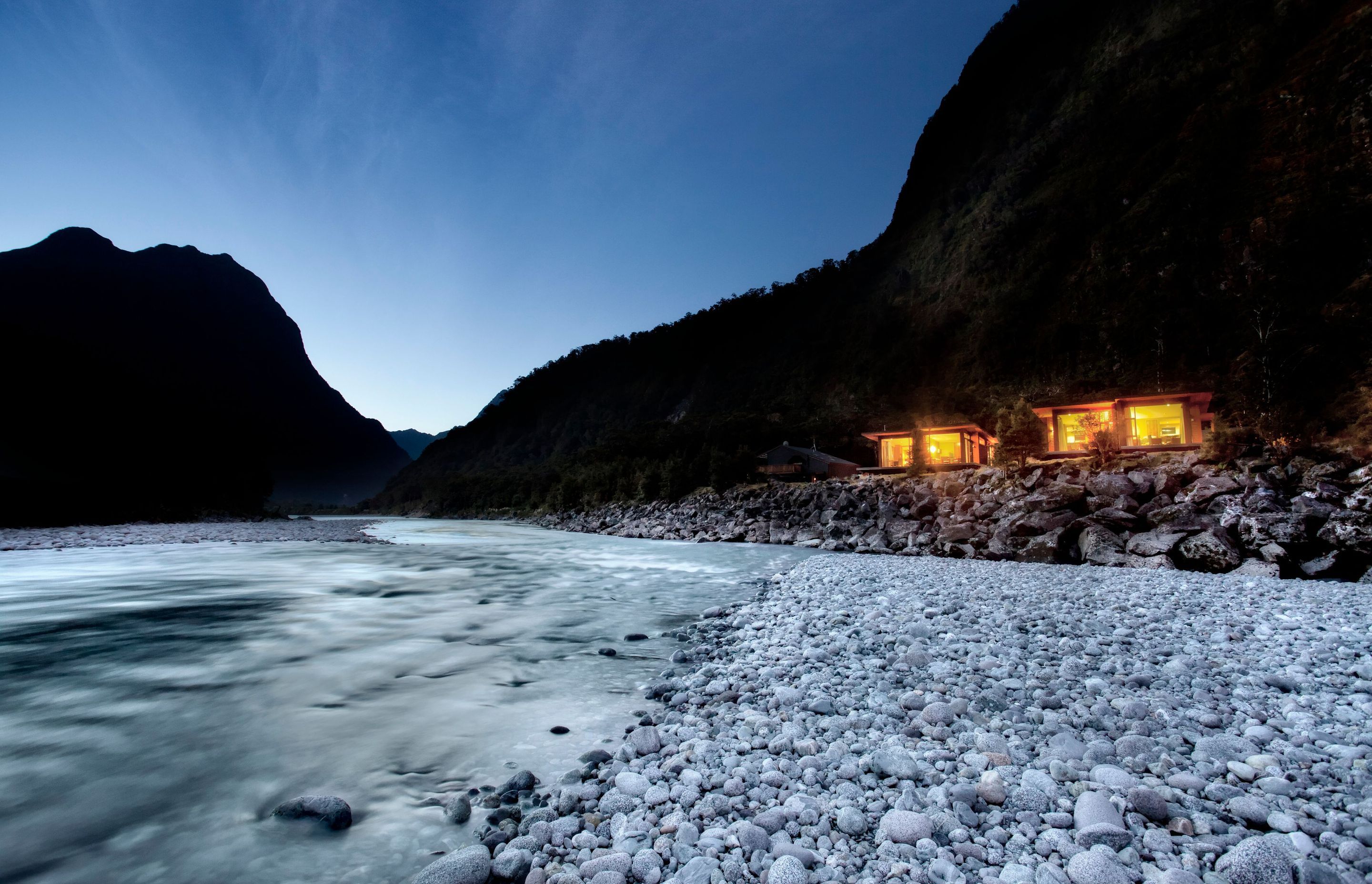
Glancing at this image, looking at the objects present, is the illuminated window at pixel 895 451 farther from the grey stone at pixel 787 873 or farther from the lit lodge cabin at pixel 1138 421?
the grey stone at pixel 787 873

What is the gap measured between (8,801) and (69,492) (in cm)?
4616

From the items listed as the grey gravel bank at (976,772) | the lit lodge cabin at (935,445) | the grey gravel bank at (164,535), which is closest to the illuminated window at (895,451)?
the lit lodge cabin at (935,445)

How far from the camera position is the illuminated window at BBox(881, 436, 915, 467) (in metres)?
34.7

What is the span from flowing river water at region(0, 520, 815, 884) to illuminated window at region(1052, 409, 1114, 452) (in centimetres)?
2595

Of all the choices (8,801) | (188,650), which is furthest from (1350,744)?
(188,650)

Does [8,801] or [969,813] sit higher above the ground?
[969,813]

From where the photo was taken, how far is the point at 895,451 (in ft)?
116

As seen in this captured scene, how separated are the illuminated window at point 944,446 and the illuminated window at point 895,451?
1.27 metres

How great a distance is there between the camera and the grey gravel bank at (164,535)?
73.6 ft

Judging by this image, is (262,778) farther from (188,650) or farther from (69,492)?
(69,492)

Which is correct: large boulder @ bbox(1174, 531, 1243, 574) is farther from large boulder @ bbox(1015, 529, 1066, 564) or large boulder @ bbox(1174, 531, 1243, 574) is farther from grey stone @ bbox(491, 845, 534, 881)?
grey stone @ bbox(491, 845, 534, 881)

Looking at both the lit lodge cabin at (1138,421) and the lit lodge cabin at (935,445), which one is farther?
the lit lodge cabin at (935,445)

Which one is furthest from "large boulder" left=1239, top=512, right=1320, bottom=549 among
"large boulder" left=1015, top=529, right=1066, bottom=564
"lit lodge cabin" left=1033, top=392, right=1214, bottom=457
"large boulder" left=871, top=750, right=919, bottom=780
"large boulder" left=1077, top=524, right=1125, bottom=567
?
"lit lodge cabin" left=1033, top=392, right=1214, bottom=457

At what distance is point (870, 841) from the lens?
223 cm
